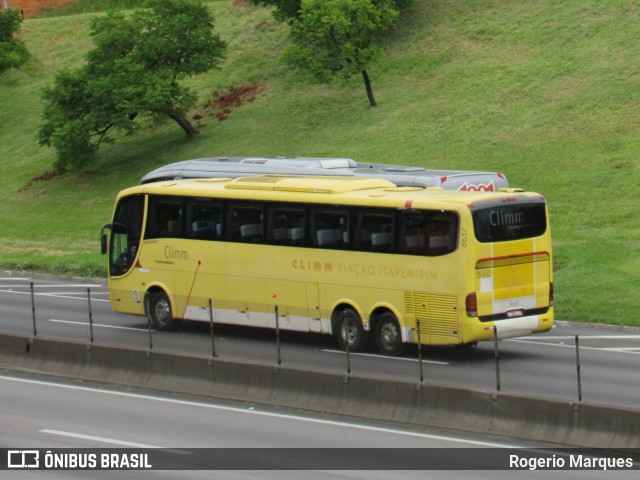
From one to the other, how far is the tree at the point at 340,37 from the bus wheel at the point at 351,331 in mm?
33274

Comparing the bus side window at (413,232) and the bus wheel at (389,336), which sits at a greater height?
the bus side window at (413,232)

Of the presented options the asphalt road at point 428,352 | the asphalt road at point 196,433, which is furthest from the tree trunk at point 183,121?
the asphalt road at point 196,433

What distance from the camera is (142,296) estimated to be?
94.8 feet

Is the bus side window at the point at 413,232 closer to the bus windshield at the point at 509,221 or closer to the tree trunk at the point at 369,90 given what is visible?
the bus windshield at the point at 509,221

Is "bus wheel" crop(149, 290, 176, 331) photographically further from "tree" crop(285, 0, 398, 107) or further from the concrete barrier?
"tree" crop(285, 0, 398, 107)

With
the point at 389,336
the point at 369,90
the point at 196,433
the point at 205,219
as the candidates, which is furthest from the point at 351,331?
the point at 369,90

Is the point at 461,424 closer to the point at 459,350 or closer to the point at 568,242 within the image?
the point at 459,350

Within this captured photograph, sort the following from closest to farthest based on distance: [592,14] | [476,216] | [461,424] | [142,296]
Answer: [461,424]
[476,216]
[142,296]
[592,14]

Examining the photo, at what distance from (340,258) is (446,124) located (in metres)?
30.7

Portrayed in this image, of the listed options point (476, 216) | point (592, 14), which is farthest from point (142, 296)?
point (592, 14)

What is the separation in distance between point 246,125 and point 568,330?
3559 centimetres

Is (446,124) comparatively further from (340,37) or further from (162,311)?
(162,311)

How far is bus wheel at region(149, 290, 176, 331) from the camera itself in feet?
93.4

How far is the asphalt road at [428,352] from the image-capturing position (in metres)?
18.7
